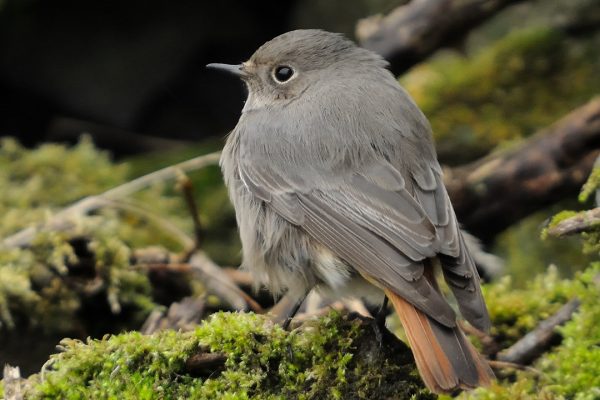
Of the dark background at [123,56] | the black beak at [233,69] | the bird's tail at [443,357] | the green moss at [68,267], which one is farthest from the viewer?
the dark background at [123,56]

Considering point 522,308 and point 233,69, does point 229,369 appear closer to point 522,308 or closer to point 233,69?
point 522,308

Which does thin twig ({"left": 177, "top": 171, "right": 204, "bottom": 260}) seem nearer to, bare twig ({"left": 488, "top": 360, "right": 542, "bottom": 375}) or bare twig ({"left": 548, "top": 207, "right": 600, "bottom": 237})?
bare twig ({"left": 488, "top": 360, "right": 542, "bottom": 375})

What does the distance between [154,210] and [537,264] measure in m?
3.13

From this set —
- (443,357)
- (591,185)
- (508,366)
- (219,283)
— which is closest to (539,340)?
(508,366)

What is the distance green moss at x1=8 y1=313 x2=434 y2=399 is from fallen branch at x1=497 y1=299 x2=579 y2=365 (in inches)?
37.5

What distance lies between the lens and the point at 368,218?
14.4 ft

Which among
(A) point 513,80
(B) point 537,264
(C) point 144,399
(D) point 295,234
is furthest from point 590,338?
(A) point 513,80

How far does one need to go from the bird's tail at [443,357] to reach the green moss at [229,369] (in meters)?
0.32

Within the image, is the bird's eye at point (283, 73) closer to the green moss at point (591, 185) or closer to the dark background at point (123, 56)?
the green moss at point (591, 185)

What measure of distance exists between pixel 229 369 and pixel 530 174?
335cm

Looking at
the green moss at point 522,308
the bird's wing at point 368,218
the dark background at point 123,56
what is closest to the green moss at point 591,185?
the bird's wing at point 368,218

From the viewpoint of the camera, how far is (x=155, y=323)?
5.21 meters

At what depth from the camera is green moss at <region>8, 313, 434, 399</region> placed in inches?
150

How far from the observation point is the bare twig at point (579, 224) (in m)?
3.94
